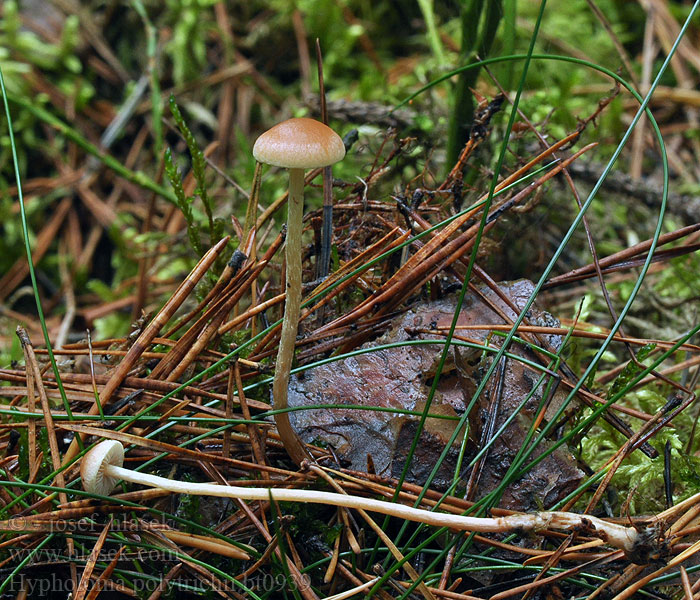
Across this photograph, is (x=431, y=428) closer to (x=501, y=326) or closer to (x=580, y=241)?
(x=501, y=326)

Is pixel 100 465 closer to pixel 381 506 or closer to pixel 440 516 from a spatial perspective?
pixel 381 506

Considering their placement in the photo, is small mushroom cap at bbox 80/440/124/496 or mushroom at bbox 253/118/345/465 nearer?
mushroom at bbox 253/118/345/465

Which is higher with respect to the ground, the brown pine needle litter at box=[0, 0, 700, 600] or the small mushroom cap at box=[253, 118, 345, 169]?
the small mushroom cap at box=[253, 118, 345, 169]

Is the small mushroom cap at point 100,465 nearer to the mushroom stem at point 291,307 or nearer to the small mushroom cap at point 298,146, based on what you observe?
the mushroom stem at point 291,307

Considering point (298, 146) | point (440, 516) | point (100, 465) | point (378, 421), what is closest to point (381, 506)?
point (440, 516)

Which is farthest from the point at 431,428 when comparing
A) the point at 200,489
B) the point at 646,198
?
the point at 646,198

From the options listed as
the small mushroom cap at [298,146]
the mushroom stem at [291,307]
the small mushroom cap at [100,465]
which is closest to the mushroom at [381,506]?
the small mushroom cap at [100,465]

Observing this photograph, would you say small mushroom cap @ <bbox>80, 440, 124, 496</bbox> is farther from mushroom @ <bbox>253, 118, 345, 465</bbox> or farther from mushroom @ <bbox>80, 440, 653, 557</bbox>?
mushroom @ <bbox>253, 118, 345, 465</bbox>

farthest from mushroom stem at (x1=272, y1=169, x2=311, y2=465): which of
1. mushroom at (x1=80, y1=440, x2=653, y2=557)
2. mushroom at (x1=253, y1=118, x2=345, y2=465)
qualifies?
mushroom at (x1=80, y1=440, x2=653, y2=557)
